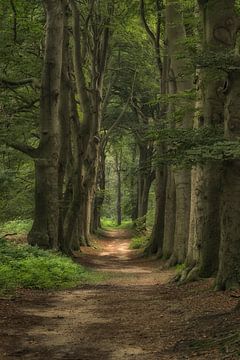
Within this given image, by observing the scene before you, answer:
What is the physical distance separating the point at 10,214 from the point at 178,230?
11.4m

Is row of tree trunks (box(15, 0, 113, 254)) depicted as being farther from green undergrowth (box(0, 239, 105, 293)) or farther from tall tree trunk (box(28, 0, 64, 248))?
green undergrowth (box(0, 239, 105, 293))

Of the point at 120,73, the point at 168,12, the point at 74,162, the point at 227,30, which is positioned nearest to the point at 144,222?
the point at 120,73

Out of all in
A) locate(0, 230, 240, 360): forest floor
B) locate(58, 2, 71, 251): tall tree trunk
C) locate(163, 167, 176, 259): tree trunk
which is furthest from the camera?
locate(163, 167, 176, 259): tree trunk

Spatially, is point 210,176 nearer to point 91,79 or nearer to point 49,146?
point 49,146

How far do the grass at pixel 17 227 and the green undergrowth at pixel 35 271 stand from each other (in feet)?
38.0

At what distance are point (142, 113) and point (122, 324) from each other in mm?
28328

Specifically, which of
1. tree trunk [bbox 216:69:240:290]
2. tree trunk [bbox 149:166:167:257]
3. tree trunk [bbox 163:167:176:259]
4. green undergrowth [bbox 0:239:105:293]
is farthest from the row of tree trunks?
tree trunk [bbox 216:69:240:290]

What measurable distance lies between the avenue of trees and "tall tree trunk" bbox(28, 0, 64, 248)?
0.11 feet

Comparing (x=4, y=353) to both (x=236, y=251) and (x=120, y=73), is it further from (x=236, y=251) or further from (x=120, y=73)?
(x=120, y=73)

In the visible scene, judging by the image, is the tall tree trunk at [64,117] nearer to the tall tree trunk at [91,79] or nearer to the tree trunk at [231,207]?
the tall tree trunk at [91,79]

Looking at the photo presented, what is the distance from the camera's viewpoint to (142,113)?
35.6 m

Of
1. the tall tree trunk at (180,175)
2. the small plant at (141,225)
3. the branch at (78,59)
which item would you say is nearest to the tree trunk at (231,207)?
the tall tree trunk at (180,175)

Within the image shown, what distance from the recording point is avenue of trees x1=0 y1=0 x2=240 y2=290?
937cm

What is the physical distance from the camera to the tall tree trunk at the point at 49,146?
16188 mm
